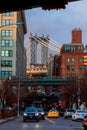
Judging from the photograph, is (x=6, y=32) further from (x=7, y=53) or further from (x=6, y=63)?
(x=6, y=63)

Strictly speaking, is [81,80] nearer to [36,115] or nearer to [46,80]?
[46,80]

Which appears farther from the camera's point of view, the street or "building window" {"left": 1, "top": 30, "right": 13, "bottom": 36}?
"building window" {"left": 1, "top": 30, "right": 13, "bottom": 36}

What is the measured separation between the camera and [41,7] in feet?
39.1

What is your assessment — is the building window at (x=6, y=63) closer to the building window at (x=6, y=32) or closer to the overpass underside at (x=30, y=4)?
the building window at (x=6, y=32)

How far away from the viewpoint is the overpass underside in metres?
11.8

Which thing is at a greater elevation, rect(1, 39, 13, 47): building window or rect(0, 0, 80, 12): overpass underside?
rect(1, 39, 13, 47): building window

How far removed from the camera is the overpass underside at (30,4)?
38.5 ft

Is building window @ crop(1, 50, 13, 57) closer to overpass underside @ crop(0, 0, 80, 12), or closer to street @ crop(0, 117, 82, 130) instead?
street @ crop(0, 117, 82, 130)

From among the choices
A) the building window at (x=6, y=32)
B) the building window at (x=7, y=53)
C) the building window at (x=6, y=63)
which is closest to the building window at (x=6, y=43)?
the building window at (x=7, y=53)

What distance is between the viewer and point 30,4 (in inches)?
488

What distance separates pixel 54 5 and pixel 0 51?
12903cm

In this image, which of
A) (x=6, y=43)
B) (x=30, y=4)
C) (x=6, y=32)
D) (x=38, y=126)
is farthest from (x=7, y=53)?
(x=30, y=4)

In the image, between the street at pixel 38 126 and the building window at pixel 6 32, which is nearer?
the street at pixel 38 126

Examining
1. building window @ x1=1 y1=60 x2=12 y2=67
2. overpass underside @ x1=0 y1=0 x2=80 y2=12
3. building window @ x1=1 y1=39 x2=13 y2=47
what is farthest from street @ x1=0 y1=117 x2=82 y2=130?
building window @ x1=1 y1=39 x2=13 y2=47
